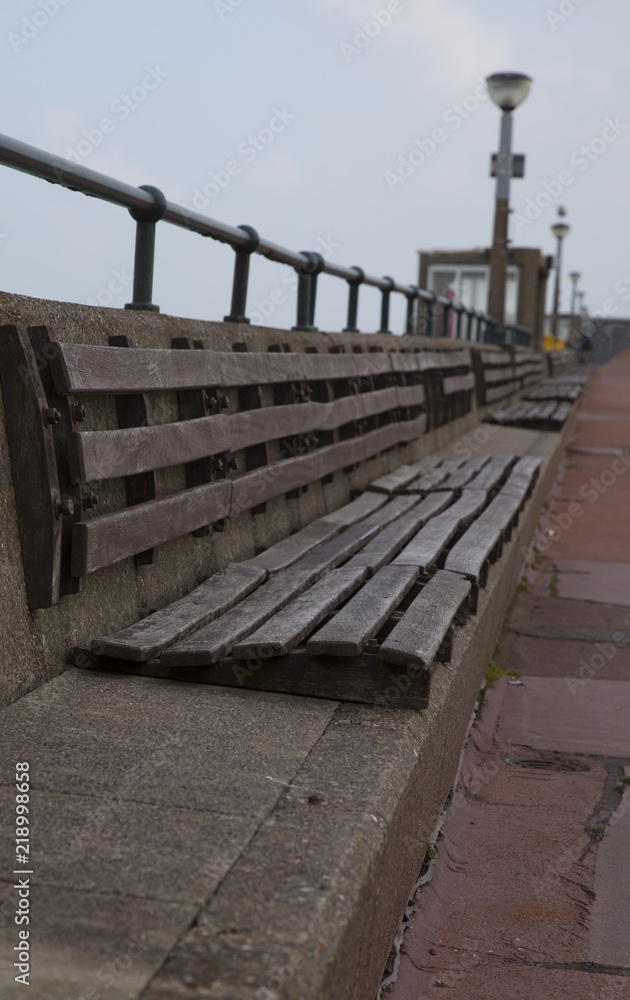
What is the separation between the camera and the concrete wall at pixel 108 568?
255 cm

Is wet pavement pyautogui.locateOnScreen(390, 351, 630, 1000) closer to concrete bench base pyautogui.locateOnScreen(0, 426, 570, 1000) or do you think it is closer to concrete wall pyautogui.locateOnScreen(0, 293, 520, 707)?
concrete bench base pyautogui.locateOnScreen(0, 426, 570, 1000)

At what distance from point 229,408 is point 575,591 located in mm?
2802

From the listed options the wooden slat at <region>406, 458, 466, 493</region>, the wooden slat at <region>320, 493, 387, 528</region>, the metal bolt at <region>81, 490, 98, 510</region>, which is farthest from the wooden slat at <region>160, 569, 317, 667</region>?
the wooden slat at <region>406, 458, 466, 493</region>

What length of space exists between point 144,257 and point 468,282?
101 feet

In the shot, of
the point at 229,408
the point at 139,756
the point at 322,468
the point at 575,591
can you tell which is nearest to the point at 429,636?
the point at 139,756

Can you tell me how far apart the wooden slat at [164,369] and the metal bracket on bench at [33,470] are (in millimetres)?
108

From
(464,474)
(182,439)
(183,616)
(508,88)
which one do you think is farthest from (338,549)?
(508,88)

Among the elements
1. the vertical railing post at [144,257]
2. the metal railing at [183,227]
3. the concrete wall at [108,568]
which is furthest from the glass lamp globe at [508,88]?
the vertical railing post at [144,257]

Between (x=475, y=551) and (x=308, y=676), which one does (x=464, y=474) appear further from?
(x=308, y=676)

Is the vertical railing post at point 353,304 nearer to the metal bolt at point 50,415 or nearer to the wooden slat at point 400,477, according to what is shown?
the wooden slat at point 400,477

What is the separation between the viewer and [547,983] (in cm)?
221

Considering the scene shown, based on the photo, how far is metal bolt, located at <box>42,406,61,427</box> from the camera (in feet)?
8.45

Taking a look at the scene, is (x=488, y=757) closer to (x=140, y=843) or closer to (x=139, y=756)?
(x=139, y=756)

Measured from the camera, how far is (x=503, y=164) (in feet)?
50.7
